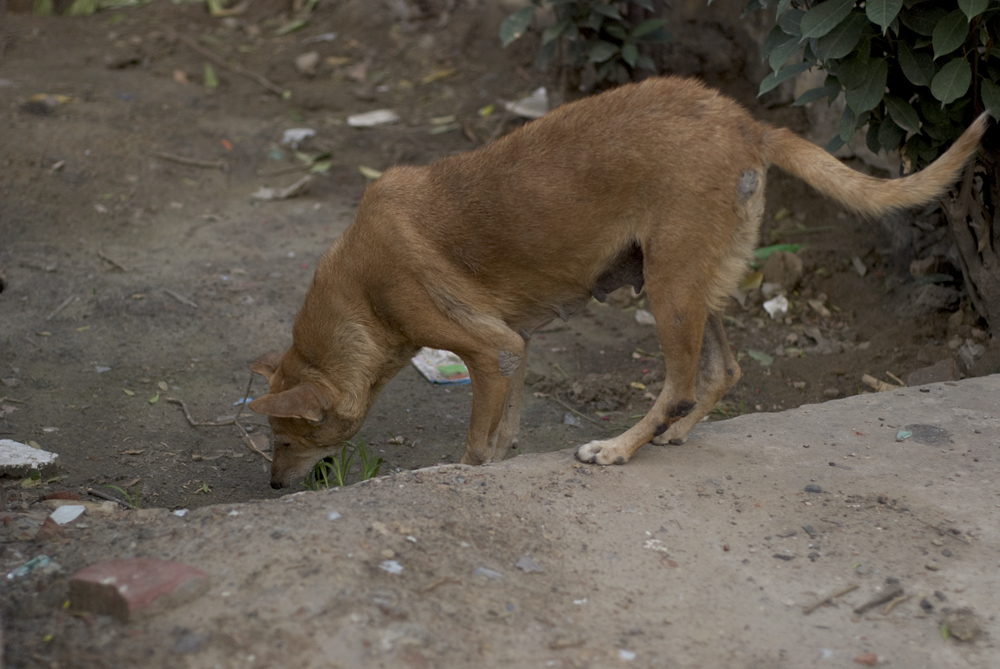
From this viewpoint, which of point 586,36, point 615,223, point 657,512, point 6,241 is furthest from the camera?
point 586,36

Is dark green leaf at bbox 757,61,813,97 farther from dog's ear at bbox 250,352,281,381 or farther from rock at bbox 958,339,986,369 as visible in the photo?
dog's ear at bbox 250,352,281,381

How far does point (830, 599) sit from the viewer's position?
3043 mm

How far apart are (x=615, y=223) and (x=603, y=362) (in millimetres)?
2222

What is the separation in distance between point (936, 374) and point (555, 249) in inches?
103

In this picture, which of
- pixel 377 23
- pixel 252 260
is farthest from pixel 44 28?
pixel 252 260

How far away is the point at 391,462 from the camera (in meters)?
4.96

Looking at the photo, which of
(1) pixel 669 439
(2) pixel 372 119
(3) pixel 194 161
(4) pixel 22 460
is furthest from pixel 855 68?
(3) pixel 194 161

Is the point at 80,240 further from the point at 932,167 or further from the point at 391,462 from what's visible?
the point at 932,167

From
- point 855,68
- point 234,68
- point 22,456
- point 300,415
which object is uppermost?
point 855,68

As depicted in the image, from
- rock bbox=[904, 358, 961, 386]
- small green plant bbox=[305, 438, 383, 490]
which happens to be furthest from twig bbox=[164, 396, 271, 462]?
rock bbox=[904, 358, 961, 386]

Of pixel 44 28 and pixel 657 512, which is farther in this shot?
pixel 44 28

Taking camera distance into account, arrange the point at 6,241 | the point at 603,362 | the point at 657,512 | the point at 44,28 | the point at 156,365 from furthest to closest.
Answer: the point at 44,28, the point at 6,241, the point at 603,362, the point at 156,365, the point at 657,512

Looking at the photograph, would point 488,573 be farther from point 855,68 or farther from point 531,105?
point 531,105

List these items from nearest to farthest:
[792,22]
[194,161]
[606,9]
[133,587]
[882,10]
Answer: [133,587] < [882,10] < [792,22] < [606,9] < [194,161]
